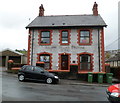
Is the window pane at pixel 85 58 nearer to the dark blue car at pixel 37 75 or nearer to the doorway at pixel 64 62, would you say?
the doorway at pixel 64 62

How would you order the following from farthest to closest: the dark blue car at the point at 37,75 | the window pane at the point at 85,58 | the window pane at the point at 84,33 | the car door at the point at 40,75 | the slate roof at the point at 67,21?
the slate roof at the point at 67,21
the window pane at the point at 84,33
the window pane at the point at 85,58
the car door at the point at 40,75
the dark blue car at the point at 37,75

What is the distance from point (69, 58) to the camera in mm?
18797

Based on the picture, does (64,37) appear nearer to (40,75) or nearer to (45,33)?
(45,33)

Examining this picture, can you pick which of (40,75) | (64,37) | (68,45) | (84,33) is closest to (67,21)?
(64,37)

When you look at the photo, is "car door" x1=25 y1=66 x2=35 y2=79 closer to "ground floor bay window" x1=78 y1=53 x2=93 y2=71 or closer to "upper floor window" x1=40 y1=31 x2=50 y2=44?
"upper floor window" x1=40 y1=31 x2=50 y2=44

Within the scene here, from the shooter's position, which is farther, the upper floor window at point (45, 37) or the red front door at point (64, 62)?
the upper floor window at point (45, 37)

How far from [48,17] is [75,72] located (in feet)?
37.5

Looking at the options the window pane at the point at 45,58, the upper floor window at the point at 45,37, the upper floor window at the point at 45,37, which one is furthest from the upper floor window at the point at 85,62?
the upper floor window at the point at 45,37

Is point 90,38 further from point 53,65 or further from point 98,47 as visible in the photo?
point 53,65

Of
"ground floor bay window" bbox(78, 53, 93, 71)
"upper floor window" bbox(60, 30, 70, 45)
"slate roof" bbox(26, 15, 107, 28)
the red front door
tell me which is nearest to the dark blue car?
the red front door

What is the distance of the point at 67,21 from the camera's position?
67.9 feet

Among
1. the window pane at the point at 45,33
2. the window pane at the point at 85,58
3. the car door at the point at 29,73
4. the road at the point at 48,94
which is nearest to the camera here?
the road at the point at 48,94

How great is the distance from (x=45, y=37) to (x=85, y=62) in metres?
6.75

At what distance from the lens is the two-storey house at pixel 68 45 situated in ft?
60.8
